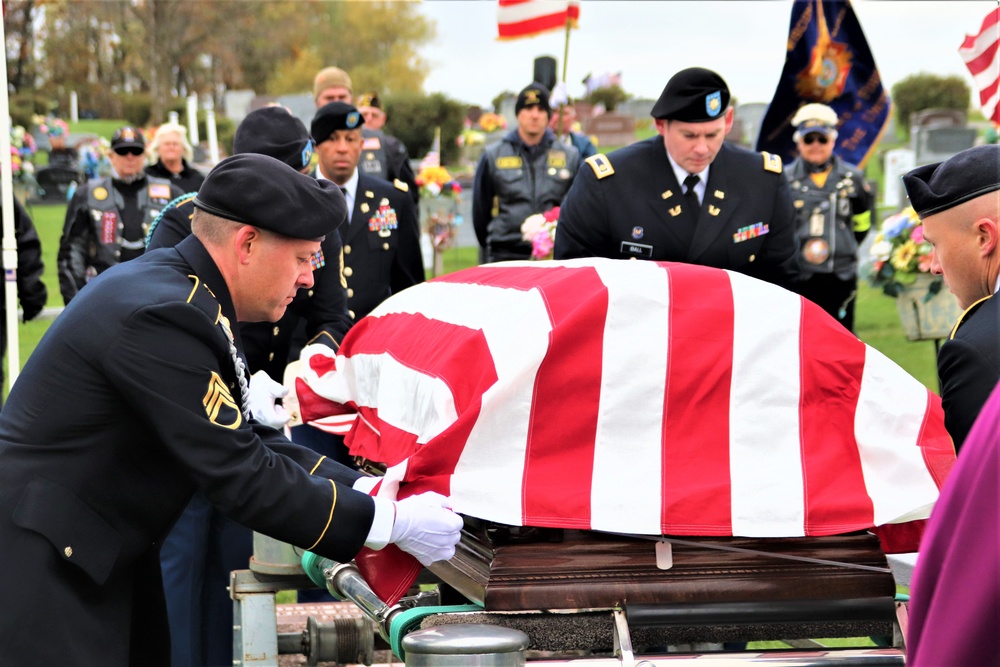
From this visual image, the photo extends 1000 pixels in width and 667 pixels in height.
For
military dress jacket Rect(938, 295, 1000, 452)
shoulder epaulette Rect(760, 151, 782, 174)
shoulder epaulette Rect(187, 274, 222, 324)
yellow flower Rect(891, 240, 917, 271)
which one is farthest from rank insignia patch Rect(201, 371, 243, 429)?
yellow flower Rect(891, 240, 917, 271)

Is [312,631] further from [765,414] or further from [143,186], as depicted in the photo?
[143,186]

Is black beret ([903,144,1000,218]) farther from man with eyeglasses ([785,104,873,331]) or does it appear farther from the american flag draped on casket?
man with eyeglasses ([785,104,873,331])

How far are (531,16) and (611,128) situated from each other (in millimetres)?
25039

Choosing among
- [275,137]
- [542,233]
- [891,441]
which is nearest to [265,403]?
[275,137]

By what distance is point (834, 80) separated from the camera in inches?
439

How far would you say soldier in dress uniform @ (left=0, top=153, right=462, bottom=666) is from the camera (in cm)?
217

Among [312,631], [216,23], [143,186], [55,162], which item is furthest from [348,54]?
[312,631]

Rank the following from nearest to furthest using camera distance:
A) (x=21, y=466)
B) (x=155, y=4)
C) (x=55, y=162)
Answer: (x=21, y=466) < (x=55, y=162) < (x=155, y=4)

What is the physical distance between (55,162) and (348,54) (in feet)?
58.7

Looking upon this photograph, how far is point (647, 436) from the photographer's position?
2549 millimetres

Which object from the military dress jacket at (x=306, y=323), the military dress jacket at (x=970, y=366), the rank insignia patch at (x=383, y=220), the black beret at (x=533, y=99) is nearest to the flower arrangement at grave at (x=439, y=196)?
the black beret at (x=533, y=99)

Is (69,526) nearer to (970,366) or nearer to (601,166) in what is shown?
(970,366)

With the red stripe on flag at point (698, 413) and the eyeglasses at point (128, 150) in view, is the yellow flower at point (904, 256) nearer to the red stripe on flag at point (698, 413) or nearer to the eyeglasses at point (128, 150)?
A: the eyeglasses at point (128, 150)

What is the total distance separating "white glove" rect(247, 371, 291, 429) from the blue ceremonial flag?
7967mm
